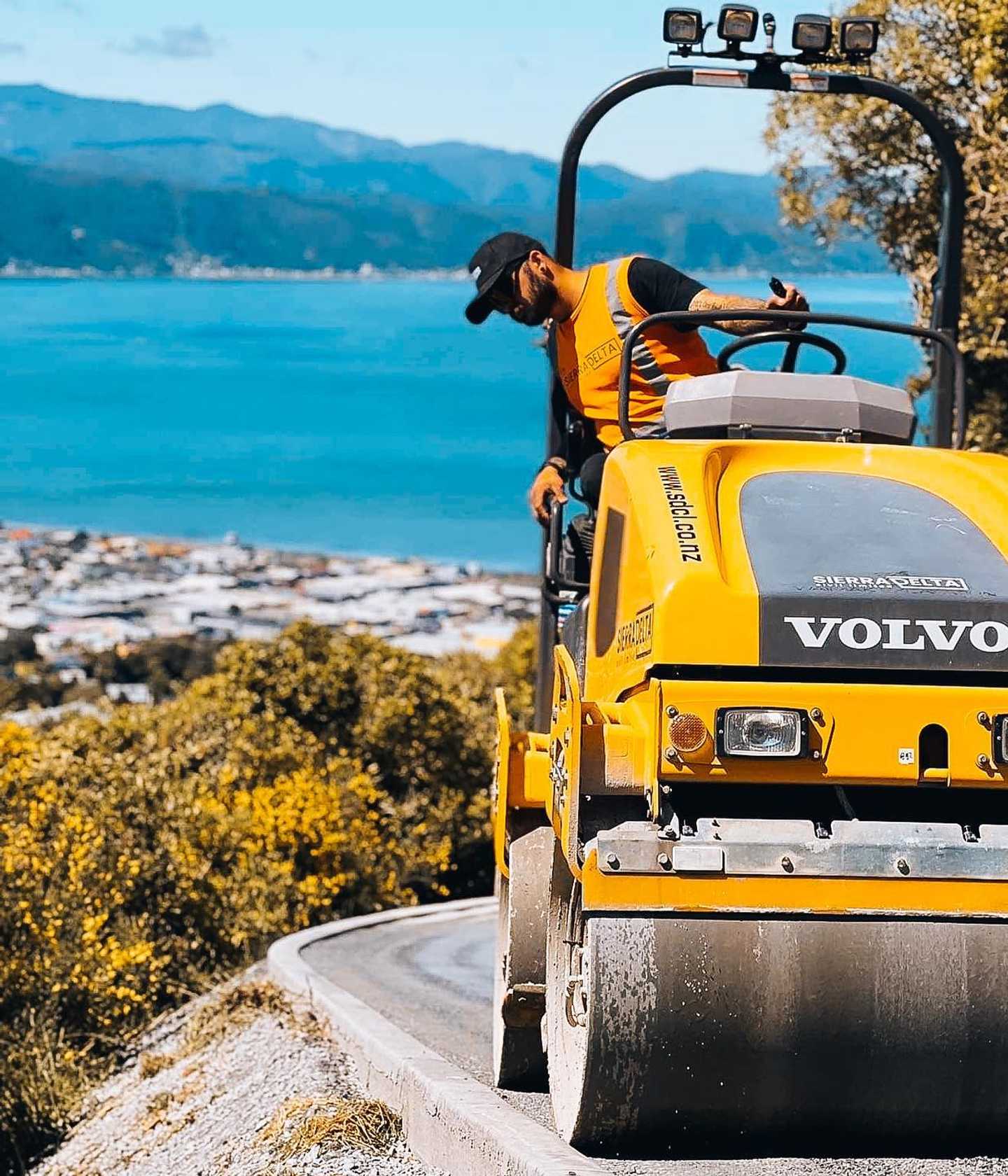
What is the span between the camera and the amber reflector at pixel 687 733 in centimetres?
554

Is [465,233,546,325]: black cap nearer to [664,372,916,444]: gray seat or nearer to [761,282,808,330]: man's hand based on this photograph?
[761,282,808,330]: man's hand

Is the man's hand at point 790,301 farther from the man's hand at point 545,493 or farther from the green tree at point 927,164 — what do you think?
the green tree at point 927,164

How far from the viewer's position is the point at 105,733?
17.1m

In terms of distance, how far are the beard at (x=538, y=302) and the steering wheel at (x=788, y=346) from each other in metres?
0.72

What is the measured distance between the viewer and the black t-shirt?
777 centimetres

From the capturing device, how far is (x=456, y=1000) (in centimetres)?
1083

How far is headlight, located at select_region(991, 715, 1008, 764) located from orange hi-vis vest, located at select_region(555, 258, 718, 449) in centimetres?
224

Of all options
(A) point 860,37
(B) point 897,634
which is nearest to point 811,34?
(A) point 860,37

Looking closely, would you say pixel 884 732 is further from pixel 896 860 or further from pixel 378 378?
pixel 378 378

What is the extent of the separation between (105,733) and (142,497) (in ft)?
284

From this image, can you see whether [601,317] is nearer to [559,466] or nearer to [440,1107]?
[559,466]

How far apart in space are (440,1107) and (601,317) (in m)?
3.13

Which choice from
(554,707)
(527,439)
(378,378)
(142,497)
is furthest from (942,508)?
(378,378)

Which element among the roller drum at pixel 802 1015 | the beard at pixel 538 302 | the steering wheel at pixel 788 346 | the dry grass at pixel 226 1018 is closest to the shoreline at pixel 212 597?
the dry grass at pixel 226 1018
